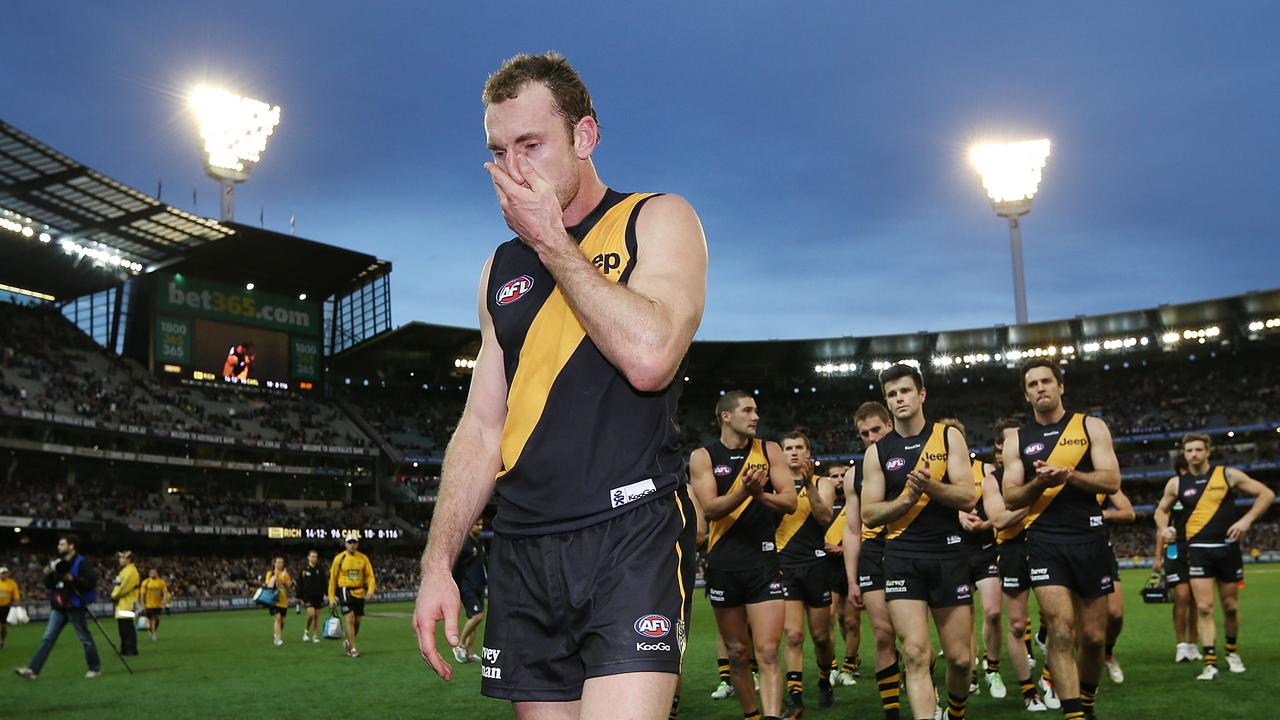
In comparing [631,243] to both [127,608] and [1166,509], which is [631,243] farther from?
[127,608]

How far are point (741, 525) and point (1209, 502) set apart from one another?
6.76 metres

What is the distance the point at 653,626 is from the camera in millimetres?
2754

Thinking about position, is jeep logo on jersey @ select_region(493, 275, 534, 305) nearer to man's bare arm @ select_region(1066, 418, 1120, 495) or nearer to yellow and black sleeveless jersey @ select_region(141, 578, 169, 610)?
man's bare arm @ select_region(1066, 418, 1120, 495)

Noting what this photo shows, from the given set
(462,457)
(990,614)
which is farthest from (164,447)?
(462,457)

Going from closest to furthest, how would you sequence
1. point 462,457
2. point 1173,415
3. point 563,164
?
point 563,164, point 462,457, point 1173,415

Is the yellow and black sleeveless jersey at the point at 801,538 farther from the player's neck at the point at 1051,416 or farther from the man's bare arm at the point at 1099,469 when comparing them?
the man's bare arm at the point at 1099,469

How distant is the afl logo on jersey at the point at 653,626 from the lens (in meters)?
2.74

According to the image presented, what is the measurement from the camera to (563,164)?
3.06 m

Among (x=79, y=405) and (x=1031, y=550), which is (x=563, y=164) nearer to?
(x=1031, y=550)

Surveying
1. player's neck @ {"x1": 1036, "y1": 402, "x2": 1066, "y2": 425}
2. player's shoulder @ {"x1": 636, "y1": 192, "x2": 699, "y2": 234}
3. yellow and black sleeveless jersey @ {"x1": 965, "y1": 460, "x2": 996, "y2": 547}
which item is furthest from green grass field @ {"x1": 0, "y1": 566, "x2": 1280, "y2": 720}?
player's shoulder @ {"x1": 636, "y1": 192, "x2": 699, "y2": 234}

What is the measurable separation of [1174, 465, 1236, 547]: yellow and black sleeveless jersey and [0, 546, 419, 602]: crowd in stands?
36855 millimetres

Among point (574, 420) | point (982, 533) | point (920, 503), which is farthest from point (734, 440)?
point (574, 420)

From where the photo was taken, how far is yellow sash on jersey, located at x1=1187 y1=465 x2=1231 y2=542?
12.8 meters

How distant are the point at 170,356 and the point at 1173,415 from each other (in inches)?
2485
